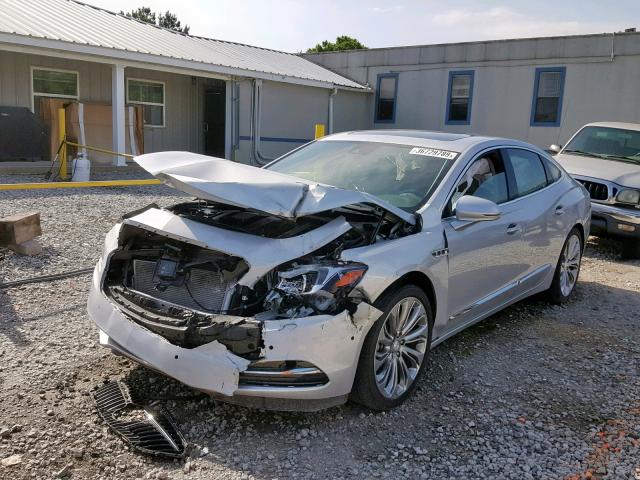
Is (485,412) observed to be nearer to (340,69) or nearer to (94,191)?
(94,191)

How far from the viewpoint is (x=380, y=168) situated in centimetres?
443

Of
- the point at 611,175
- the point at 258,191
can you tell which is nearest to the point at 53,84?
the point at 611,175

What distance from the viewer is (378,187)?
4.24m

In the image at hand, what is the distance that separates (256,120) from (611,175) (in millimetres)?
10534

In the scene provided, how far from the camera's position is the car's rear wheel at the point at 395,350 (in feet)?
10.8

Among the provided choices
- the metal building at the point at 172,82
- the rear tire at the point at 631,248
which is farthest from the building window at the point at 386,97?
the rear tire at the point at 631,248

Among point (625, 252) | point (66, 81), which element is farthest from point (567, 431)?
point (66, 81)

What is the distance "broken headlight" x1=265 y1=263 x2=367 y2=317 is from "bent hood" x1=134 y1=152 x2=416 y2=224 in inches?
12.9

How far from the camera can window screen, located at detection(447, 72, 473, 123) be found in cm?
1852

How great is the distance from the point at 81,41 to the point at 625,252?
35.6ft

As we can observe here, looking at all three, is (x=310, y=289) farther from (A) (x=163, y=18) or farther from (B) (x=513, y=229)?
(A) (x=163, y=18)

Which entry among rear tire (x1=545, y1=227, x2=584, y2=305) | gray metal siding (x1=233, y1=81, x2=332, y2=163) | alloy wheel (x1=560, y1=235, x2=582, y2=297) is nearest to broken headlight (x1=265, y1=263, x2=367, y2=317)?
rear tire (x1=545, y1=227, x2=584, y2=305)

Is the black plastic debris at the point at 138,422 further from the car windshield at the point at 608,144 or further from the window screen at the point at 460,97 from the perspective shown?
the window screen at the point at 460,97

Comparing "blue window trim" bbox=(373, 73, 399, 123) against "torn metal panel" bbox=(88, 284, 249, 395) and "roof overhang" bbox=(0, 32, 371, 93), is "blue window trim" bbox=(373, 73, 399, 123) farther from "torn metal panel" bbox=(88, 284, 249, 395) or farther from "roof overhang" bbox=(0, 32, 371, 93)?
"torn metal panel" bbox=(88, 284, 249, 395)
